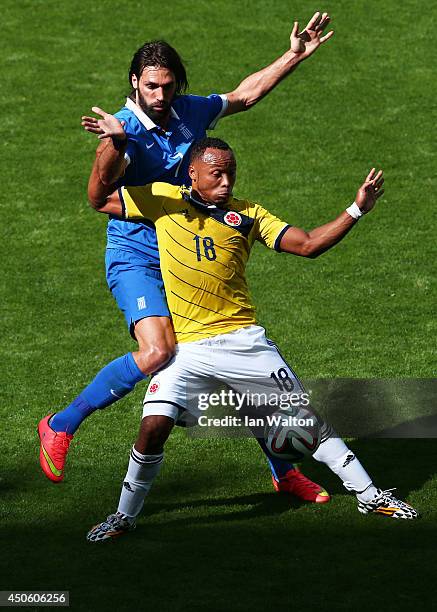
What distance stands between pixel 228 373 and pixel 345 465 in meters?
0.88

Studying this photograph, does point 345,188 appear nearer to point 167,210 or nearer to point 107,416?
point 107,416

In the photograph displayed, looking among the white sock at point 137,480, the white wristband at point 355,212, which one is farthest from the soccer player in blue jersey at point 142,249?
the white wristband at point 355,212

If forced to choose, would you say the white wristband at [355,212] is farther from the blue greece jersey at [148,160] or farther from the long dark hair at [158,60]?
the long dark hair at [158,60]

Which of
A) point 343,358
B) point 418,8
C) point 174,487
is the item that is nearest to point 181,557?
point 174,487

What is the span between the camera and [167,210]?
6.96 meters

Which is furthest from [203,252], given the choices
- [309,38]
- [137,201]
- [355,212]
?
[309,38]

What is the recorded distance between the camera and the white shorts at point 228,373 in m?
6.79

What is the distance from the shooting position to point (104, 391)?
7.29m

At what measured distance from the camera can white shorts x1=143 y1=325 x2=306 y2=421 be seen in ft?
22.3

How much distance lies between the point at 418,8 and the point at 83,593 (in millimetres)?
10619

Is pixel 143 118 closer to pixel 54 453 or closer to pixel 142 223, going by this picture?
pixel 142 223

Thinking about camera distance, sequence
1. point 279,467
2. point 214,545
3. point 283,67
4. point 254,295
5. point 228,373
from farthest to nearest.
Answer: point 254,295 → point 283,67 → point 279,467 → point 228,373 → point 214,545

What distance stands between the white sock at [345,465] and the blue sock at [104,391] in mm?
1116

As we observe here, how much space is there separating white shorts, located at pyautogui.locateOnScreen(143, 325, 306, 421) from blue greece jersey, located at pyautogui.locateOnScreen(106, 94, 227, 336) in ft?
1.49
